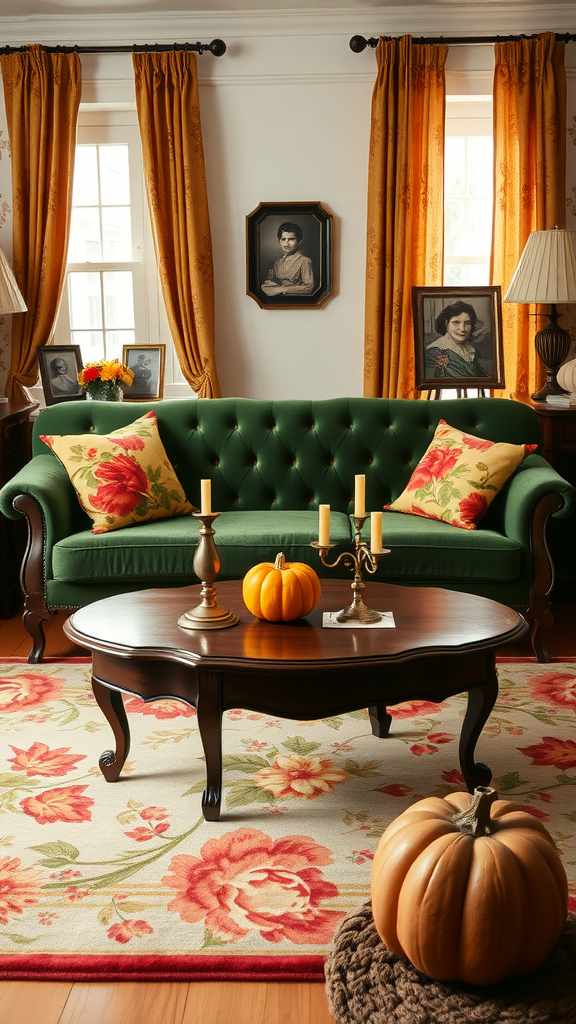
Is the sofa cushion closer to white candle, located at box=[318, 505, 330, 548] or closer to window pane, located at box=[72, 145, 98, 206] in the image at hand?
white candle, located at box=[318, 505, 330, 548]

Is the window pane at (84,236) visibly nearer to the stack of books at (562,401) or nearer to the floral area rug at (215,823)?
the stack of books at (562,401)

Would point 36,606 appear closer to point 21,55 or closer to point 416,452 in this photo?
point 416,452

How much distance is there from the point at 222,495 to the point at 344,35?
8.73 ft

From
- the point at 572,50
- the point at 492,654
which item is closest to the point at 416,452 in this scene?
the point at 492,654

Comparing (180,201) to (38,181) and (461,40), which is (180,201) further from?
Answer: (461,40)

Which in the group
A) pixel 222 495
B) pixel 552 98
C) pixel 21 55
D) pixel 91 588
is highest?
pixel 21 55

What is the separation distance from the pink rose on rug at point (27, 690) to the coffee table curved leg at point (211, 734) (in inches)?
40.7

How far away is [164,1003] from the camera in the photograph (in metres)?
1.67

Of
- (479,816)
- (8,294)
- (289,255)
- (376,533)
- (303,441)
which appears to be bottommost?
(479,816)

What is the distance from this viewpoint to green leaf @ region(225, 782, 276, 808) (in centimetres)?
241

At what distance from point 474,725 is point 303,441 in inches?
74.3

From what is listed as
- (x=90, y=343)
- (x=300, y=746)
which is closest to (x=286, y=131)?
(x=90, y=343)

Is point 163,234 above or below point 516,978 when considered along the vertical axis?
above

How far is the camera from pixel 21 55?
4.88 metres
